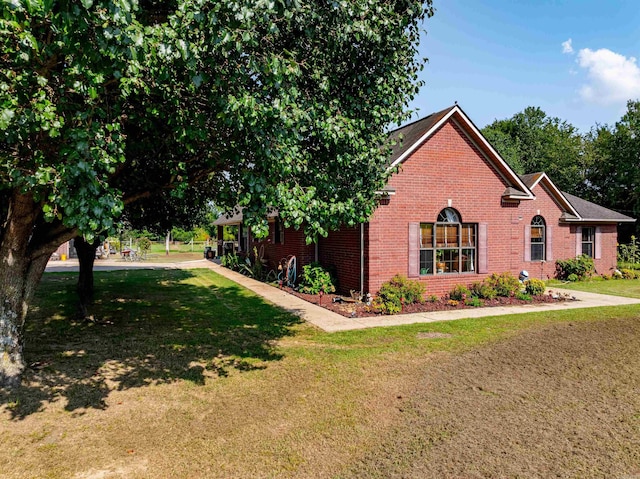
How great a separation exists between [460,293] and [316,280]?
479 cm

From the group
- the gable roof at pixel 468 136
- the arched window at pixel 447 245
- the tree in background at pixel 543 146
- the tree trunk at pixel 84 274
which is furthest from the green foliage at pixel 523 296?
the tree in background at pixel 543 146

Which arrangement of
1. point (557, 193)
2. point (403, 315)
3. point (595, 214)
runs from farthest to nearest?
point (595, 214) < point (557, 193) < point (403, 315)

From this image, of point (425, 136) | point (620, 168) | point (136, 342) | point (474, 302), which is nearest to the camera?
point (136, 342)

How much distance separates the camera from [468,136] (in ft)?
44.3

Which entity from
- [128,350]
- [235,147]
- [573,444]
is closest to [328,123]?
[235,147]

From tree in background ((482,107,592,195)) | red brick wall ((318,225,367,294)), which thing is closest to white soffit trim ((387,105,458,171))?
red brick wall ((318,225,367,294))

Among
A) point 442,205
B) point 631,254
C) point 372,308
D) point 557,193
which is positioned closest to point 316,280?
point 372,308

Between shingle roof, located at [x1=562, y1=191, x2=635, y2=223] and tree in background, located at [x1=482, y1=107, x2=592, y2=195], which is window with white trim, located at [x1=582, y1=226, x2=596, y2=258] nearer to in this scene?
shingle roof, located at [x1=562, y1=191, x2=635, y2=223]

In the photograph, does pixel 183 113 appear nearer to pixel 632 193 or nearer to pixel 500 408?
pixel 500 408

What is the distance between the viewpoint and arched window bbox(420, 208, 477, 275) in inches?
517

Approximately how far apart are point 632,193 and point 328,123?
38669 mm

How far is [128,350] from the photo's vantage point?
755cm

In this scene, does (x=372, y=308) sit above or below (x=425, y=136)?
below

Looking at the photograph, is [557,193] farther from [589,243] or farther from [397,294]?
[397,294]
